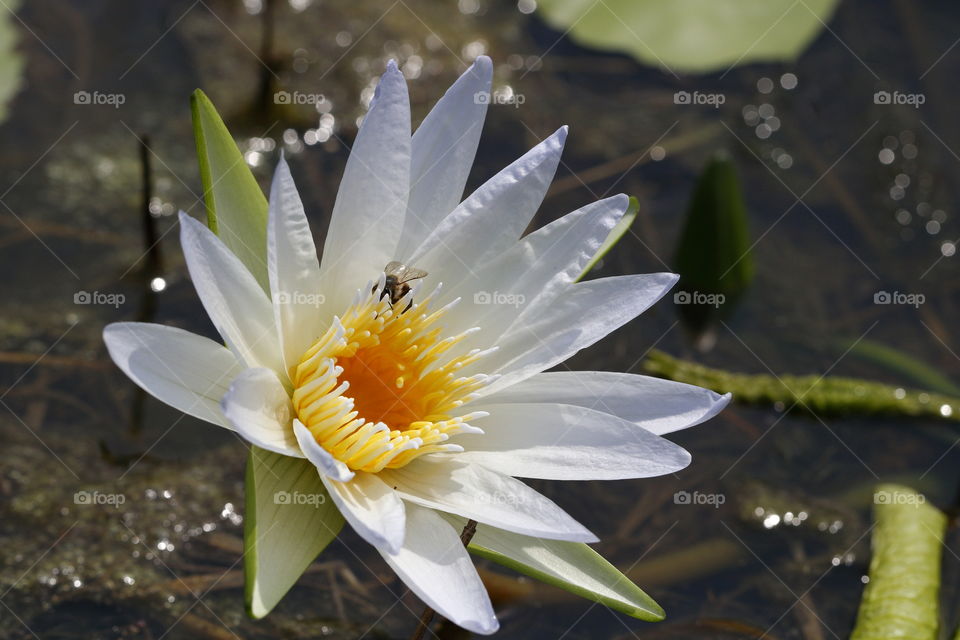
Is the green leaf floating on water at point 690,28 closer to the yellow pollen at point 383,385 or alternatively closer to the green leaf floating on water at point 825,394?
the green leaf floating on water at point 825,394

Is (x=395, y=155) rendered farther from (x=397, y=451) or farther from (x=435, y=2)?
(x=435, y=2)

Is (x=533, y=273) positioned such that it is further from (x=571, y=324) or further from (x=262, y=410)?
(x=262, y=410)

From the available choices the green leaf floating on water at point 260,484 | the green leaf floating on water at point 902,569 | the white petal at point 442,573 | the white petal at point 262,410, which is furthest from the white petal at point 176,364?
the green leaf floating on water at point 902,569

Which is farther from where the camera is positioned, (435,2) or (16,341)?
(435,2)

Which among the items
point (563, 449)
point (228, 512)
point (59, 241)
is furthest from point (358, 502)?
point (59, 241)

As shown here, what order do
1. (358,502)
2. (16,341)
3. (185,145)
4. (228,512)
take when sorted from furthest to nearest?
(185,145) → (16,341) → (228,512) → (358,502)

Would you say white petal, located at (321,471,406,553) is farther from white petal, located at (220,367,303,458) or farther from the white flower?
white petal, located at (220,367,303,458)

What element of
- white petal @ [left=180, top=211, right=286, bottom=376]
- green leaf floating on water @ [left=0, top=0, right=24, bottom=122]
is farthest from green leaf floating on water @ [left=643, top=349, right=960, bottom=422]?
green leaf floating on water @ [left=0, top=0, right=24, bottom=122]
